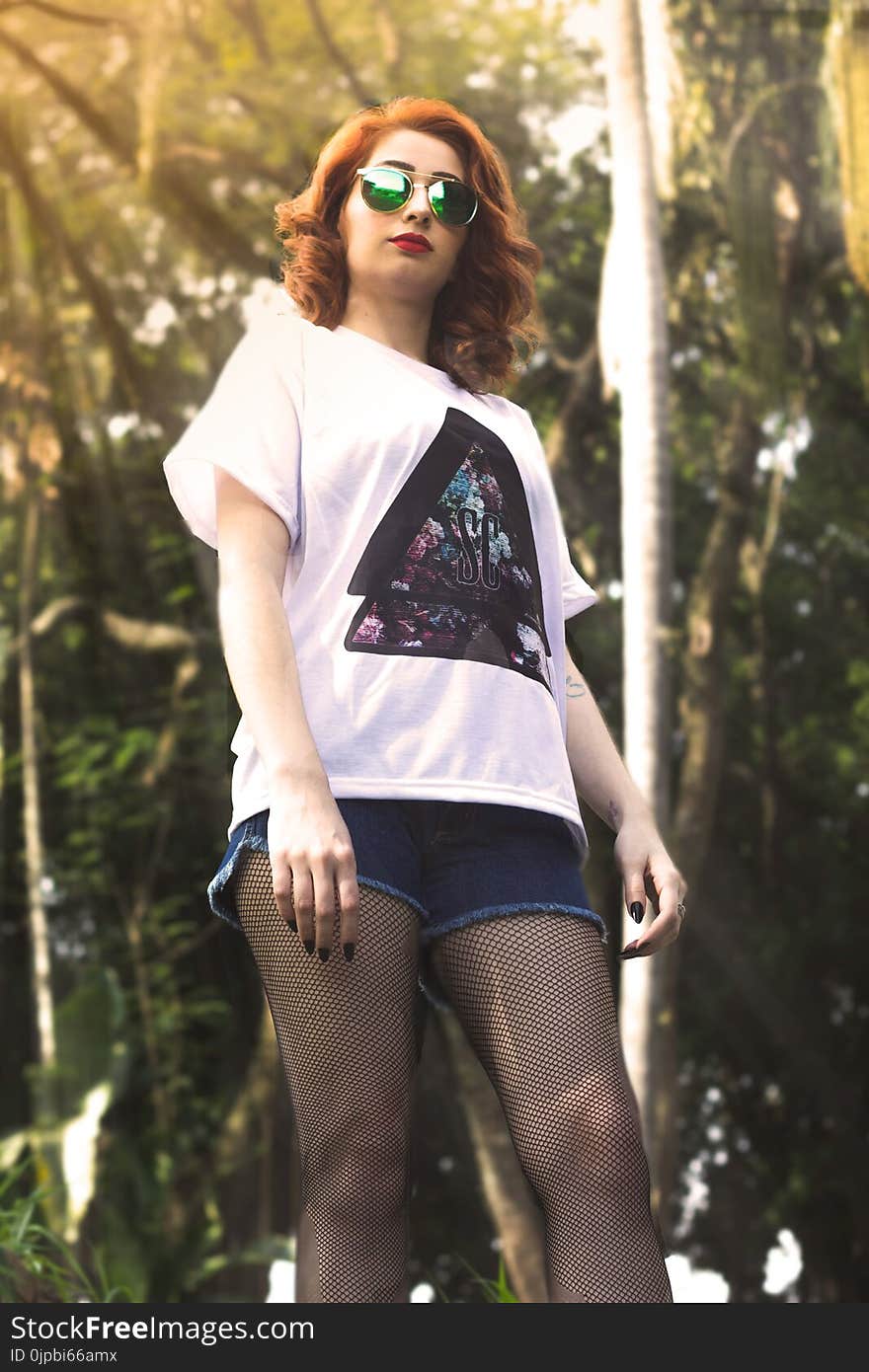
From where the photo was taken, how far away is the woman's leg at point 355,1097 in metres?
1.02

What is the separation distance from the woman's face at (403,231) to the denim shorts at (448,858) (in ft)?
1.74

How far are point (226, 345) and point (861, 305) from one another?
10.7 feet

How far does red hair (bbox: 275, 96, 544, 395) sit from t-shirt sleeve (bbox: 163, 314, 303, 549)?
0.28ft

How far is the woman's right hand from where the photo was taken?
3.24ft

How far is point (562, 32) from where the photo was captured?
6754 millimetres

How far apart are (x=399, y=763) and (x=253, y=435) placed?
32 centimetres

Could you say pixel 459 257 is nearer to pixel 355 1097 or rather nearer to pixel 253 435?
pixel 253 435

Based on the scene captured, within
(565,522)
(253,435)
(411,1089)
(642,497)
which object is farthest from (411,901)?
(565,522)

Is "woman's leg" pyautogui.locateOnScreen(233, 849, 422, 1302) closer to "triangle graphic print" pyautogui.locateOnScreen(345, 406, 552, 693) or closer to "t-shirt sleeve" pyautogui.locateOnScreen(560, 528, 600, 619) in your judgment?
"triangle graphic print" pyautogui.locateOnScreen(345, 406, 552, 693)

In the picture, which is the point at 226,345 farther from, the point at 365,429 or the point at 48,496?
the point at 365,429

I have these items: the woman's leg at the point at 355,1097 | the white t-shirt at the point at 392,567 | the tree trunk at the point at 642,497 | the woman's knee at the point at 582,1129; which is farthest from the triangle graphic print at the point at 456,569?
the tree trunk at the point at 642,497

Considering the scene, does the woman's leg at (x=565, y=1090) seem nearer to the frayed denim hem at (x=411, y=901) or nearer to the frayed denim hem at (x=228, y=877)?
the frayed denim hem at (x=411, y=901)

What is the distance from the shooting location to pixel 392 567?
1.15 meters

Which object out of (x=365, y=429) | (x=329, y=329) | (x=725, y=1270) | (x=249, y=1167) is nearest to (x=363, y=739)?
(x=365, y=429)
